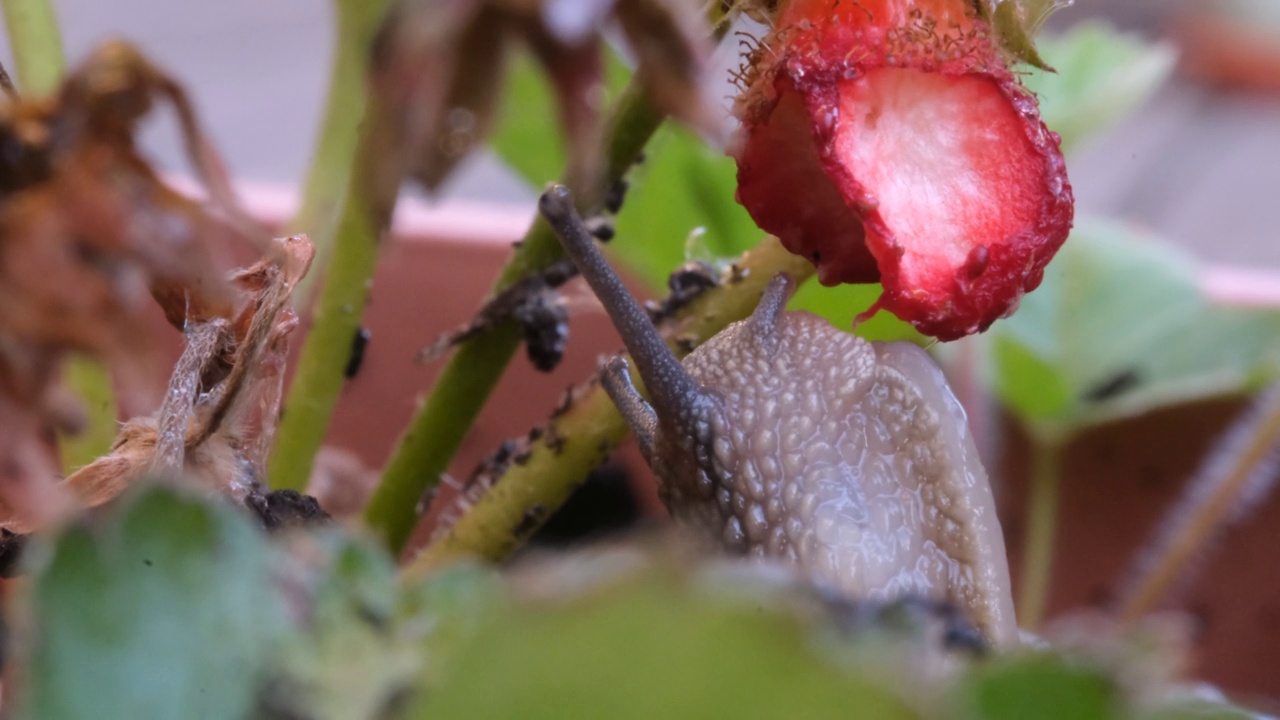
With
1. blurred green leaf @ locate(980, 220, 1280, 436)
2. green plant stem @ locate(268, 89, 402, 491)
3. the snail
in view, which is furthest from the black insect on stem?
blurred green leaf @ locate(980, 220, 1280, 436)

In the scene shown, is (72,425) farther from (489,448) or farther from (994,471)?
(994,471)

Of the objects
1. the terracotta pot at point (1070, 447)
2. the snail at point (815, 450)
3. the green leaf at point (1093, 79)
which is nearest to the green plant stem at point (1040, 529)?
the terracotta pot at point (1070, 447)

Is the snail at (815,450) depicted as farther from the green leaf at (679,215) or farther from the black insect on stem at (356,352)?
the green leaf at (679,215)

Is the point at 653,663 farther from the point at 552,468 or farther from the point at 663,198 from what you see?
the point at 663,198

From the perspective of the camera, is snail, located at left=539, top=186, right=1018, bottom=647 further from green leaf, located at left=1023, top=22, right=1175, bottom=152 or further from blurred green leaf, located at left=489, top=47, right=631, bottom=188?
green leaf, located at left=1023, top=22, right=1175, bottom=152

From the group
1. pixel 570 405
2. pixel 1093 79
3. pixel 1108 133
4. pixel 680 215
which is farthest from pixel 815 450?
→ pixel 1108 133

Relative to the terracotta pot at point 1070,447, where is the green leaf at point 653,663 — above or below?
above
